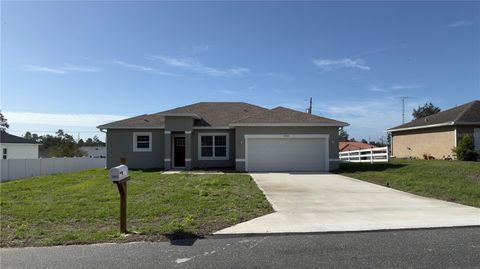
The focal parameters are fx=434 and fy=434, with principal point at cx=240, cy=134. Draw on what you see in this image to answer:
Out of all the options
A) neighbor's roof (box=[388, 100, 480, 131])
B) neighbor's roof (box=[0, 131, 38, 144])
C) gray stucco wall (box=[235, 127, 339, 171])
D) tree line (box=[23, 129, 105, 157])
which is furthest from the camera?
tree line (box=[23, 129, 105, 157])

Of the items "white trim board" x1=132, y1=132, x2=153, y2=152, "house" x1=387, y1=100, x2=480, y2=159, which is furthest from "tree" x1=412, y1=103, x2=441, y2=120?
"white trim board" x1=132, y1=132, x2=153, y2=152

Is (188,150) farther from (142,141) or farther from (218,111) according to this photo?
(218,111)

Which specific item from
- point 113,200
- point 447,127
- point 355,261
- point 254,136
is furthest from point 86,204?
point 447,127

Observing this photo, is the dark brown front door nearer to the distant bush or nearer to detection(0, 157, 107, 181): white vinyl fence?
detection(0, 157, 107, 181): white vinyl fence

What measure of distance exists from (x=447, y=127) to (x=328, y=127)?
35.1 ft

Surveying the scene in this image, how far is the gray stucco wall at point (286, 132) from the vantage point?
24.5m

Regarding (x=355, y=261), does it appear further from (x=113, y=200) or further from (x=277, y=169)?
(x=277, y=169)

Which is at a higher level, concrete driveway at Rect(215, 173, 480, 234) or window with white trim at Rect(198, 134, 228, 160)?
window with white trim at Rect(198, 134, 228, 160)

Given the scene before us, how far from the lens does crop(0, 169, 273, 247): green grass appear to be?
331 inches

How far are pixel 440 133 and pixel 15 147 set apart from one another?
36818mm

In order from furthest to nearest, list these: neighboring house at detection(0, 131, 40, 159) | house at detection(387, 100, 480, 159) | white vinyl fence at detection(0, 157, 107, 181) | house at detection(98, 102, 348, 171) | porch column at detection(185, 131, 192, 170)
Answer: neighboring house at detection(0, 131, 40, 159)
house at detection(387, 100, 480, 159)
white vinyl fence at detection(0, 157, 107, 181)
porch column at detection(185, 131, 192, 170)
house at detection(98, 102, 348, 171)

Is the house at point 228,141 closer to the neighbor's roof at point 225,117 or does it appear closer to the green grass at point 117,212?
the neighbor's roof at point 225,117

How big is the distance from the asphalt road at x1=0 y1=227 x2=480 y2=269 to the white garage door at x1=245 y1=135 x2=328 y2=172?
16484mm

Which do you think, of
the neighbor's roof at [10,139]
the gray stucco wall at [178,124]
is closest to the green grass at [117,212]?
the gray stucco wall at [178,124]
